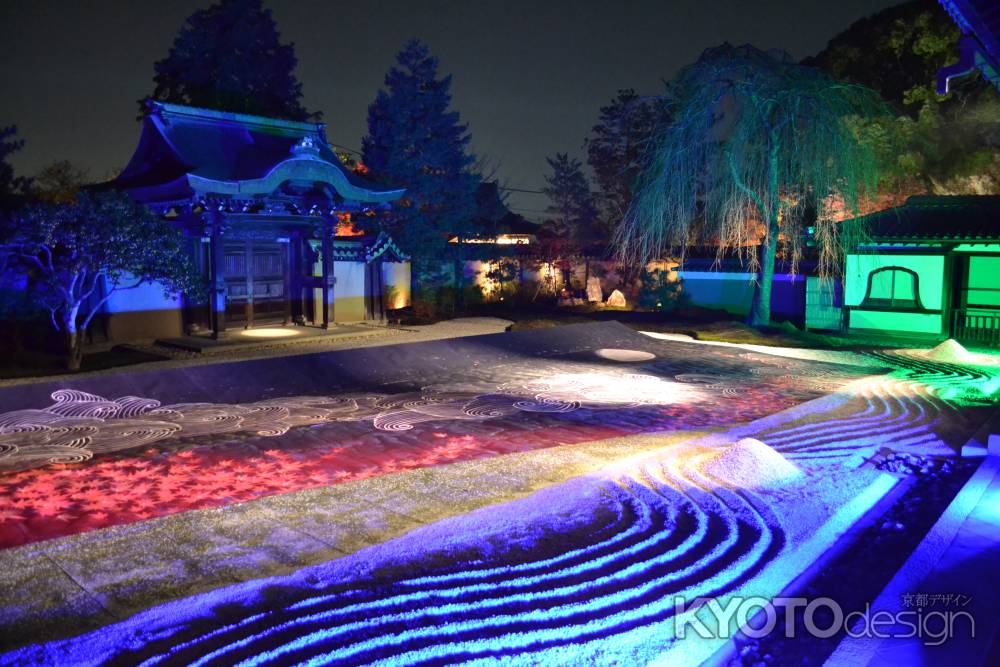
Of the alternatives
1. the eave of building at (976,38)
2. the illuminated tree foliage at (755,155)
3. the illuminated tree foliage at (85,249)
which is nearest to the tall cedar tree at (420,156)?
the illuminated tree foliage at (755,155)

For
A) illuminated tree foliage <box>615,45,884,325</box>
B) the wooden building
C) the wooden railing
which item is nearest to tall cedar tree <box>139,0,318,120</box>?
the wooden building

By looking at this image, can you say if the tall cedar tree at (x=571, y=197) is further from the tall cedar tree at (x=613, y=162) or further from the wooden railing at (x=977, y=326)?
the wooden railing at (x=977, y=326)

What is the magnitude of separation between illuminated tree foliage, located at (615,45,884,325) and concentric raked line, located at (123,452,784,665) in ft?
40.0

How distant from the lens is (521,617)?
4.04 meters

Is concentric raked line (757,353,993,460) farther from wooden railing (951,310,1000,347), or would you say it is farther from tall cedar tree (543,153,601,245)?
tall cedar tree (543,153,601,245)

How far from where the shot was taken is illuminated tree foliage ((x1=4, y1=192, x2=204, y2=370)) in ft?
35.2

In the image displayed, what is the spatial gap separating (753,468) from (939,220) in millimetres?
15069

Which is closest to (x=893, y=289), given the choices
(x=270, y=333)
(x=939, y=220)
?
(x=939, y=220)

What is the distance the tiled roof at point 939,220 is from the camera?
17.0 metres

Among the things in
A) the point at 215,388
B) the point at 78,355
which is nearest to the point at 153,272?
the point at 78,355

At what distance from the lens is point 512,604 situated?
4.19m

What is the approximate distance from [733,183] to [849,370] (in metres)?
5.84

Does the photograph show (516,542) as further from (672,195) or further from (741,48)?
(741,48)

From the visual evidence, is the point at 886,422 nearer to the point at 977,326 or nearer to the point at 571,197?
the point at 977,326
